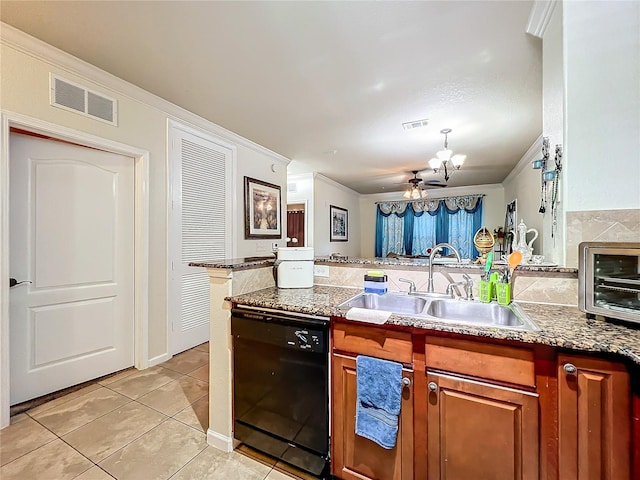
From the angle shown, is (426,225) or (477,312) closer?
(477,312)

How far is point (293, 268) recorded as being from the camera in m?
1.83

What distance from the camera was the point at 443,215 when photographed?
723 centimetres

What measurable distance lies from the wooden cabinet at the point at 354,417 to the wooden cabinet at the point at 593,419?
1.71 feet

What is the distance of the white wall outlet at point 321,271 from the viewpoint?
2.00m

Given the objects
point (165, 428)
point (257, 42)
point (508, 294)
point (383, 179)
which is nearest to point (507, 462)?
point (508, 294)

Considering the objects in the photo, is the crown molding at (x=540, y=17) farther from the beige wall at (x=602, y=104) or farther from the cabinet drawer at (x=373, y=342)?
the cabinet drawer at (x=373, y=342)

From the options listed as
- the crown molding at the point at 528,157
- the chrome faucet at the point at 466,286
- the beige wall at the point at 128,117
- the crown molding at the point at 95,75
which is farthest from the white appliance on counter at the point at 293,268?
the crown molding at the point at 528,157

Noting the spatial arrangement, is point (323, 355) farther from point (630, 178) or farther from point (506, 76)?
point (506, 76)

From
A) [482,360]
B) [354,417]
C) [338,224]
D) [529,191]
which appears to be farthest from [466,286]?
[338,224]

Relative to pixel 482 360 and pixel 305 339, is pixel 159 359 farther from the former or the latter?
pixel 482 360

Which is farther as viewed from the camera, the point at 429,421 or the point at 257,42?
the point at 257,42

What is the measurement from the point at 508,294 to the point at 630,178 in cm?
81

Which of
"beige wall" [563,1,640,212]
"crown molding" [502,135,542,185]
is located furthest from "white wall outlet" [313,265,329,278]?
"crown molding" [502,135,542,185]

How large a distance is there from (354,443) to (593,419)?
3.02 feet
